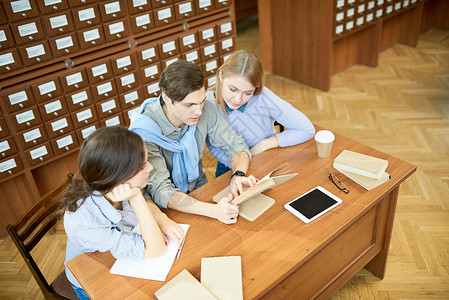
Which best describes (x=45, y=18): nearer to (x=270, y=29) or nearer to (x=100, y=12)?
(x=100, y=12)

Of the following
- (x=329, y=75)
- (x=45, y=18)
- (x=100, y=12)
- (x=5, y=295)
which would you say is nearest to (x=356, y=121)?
(x=329, y=75)

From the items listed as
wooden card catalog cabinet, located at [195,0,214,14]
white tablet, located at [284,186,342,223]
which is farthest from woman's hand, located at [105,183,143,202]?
wooden card catalog cabinet, located at [195,0,214,14]

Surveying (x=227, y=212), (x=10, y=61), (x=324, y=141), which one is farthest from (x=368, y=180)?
(x=10, y=61)

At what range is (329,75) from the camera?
14.9 feet

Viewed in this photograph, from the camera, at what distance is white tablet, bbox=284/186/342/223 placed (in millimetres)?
1692

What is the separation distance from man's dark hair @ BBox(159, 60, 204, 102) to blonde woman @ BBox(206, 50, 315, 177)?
31cm

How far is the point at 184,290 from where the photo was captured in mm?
1396

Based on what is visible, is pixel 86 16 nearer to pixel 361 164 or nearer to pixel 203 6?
pixel 203 6

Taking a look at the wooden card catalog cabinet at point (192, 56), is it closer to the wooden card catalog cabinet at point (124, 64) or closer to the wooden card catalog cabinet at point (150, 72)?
the wooden card catalog cabinet at point (150, 72)

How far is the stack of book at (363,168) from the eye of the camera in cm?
183

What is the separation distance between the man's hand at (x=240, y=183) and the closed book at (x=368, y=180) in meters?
0.44

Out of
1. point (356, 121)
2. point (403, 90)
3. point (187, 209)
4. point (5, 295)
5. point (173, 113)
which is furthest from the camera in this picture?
point (403, 90)

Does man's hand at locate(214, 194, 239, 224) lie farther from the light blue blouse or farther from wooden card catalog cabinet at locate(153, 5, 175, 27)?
wooden card catalog cabinet at locate(153, 5, 175, 27)

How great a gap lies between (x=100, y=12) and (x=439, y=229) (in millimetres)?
2730
